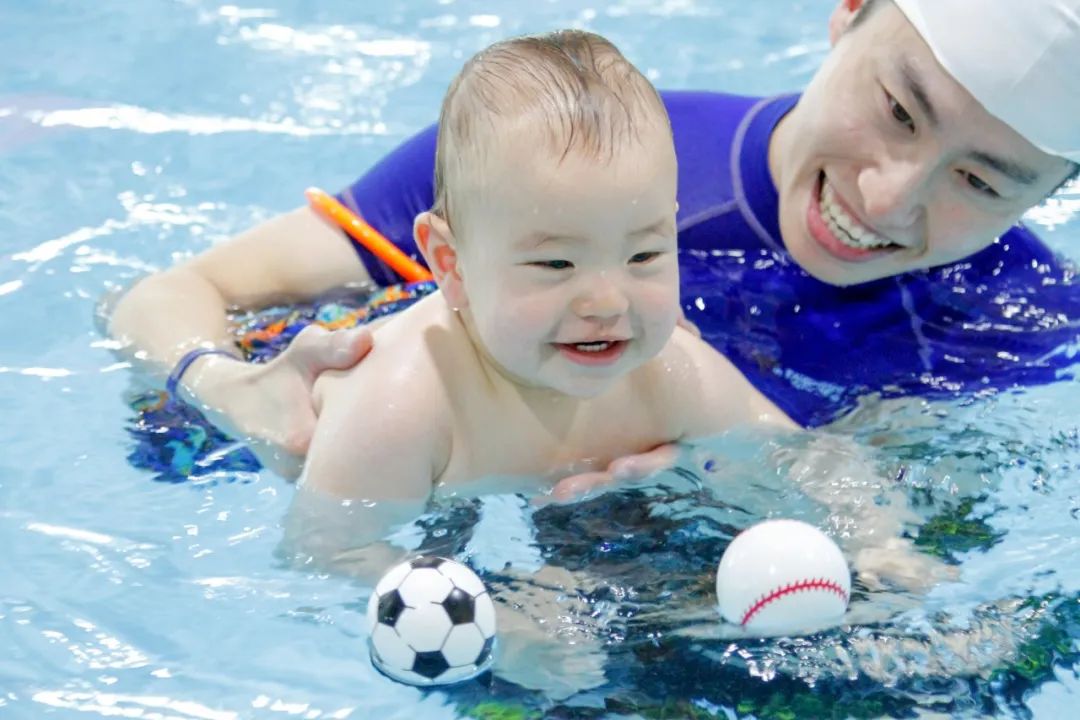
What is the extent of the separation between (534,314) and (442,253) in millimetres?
277

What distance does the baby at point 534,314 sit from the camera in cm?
250

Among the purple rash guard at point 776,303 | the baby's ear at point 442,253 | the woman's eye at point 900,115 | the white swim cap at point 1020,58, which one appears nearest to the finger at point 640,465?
the baby's ear at point 442,253

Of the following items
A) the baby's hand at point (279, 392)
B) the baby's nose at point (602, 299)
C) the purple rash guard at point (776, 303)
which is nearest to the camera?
the baby's nose at point (602, 299)

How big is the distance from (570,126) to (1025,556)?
1.37m

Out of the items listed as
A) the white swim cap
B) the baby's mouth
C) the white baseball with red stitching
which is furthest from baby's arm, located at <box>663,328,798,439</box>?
the white swim cap

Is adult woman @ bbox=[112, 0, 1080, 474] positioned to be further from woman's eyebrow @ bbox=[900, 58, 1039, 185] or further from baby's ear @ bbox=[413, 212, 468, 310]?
baby's ear @ bbox=[413, 212, 468, 310]

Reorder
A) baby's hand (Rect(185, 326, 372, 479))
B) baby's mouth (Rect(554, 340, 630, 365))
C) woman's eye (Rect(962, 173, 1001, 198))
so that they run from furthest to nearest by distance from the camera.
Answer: woman's eye (Rect(962, 173, 1001, 198))
baby's hand (Rect(185, 326, 372, 479))
baby's mouth (Rect(554, 340, 630, 365))

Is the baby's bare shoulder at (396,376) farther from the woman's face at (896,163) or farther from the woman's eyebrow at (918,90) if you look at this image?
the woman's eyebrow at (918,90)

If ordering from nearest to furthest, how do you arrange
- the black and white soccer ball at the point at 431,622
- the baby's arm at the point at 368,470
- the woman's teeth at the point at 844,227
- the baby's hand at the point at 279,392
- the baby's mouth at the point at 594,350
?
the black and white soccer ball at the point at 431,622 < the baby's mouth at the point at 594,350 < the baby's arm at the point at 368,470 < the baby's hand at the point at 279,392 < the woman's teeth at the point at 844,227

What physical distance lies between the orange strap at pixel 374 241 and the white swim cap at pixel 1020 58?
4.50ft

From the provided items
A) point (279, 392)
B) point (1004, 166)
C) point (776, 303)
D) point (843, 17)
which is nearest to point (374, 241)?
point (279, 392)

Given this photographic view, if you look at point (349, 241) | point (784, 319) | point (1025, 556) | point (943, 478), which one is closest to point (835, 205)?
point (784, 319)

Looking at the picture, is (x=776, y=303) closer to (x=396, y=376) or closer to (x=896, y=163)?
(x=896, y=163)

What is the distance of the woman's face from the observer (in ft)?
9.87
